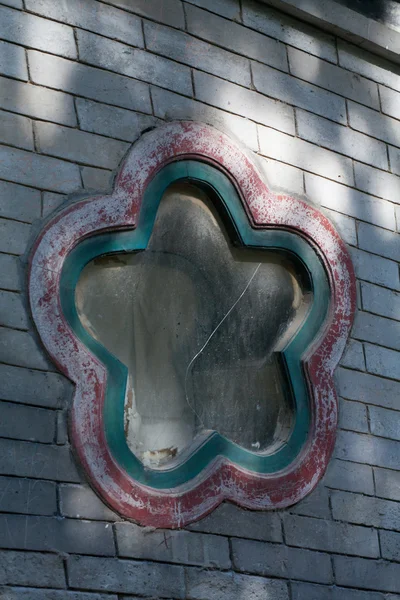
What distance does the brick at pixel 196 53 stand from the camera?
4969 millimetres

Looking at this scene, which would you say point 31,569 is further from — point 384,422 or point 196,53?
point 196,53

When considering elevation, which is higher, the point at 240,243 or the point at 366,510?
the point at 240,243

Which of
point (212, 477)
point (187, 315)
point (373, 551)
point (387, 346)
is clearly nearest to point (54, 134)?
point (187, 315)

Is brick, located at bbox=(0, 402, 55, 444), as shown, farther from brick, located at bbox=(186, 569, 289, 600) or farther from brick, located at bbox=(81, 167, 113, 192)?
brick, located at bbox=(81, 167, 113, 192)

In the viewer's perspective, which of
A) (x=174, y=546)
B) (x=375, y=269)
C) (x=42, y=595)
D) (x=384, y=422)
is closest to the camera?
(x=42, y=595)

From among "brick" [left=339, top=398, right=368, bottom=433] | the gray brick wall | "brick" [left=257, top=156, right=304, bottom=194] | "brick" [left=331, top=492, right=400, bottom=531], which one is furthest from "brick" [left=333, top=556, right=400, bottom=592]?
"brick" [left=257, top=156, right=304, bottom=194]

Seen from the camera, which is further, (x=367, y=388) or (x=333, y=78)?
(x=333, y=78)

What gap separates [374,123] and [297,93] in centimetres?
53

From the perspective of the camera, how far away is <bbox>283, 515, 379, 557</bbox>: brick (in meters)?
4.66

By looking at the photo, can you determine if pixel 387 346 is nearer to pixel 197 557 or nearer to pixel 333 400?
pixel 333 400

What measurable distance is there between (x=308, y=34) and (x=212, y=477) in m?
2.37

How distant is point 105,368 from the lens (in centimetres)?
436

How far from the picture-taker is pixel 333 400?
496cm

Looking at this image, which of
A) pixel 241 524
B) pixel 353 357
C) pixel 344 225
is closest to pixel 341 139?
pixel 344 225
